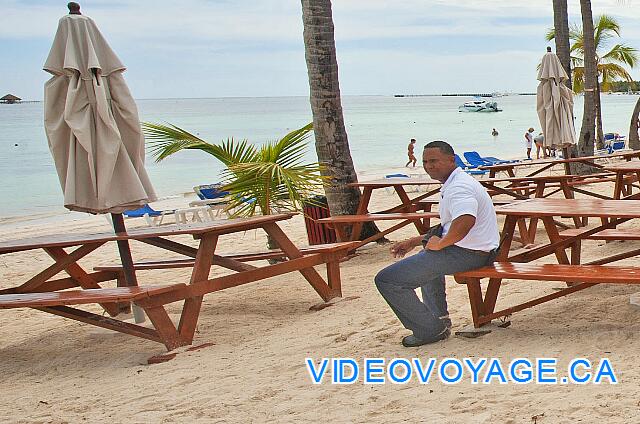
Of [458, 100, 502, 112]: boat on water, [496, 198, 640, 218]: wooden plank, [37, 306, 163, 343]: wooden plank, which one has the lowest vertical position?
[37, 306, 163, 343]: wooden plank

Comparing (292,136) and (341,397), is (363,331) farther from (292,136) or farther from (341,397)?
(292,136)

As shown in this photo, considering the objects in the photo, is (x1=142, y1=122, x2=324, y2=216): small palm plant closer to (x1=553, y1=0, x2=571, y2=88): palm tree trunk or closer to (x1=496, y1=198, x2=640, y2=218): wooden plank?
(x1=496, y1=198, x2=640, y2=218): wooden plank

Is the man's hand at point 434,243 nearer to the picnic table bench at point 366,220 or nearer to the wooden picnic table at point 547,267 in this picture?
the wooden picnic table at point 547,267

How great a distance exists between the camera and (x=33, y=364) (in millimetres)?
5574

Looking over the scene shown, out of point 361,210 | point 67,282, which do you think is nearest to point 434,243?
point 67,282

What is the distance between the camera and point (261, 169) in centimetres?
808

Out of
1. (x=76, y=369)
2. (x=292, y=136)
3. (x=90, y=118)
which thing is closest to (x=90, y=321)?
(x=76, y=369)

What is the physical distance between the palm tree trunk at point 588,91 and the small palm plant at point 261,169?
30.2 ft

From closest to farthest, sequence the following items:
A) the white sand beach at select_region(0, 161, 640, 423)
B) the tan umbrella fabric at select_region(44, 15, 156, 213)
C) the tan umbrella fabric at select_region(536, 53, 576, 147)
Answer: the white sand beach at select_region(0, 161, 640, 423)
the tan umbrella fabric at select_region(44, 15, 156, 213)
the tan umbrella fabric at select_region(536, 53, 576, 147)

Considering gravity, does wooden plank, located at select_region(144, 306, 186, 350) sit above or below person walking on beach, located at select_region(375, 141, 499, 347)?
below

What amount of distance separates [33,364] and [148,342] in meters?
0.76

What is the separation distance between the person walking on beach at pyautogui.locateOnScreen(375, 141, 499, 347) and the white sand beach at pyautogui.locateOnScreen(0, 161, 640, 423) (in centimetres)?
16

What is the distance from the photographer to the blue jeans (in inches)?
181

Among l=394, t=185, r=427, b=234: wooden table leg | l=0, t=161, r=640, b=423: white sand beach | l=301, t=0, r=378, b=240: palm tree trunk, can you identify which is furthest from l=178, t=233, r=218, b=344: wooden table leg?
l=394, t=185, r=427, b=234: wooden table leg
